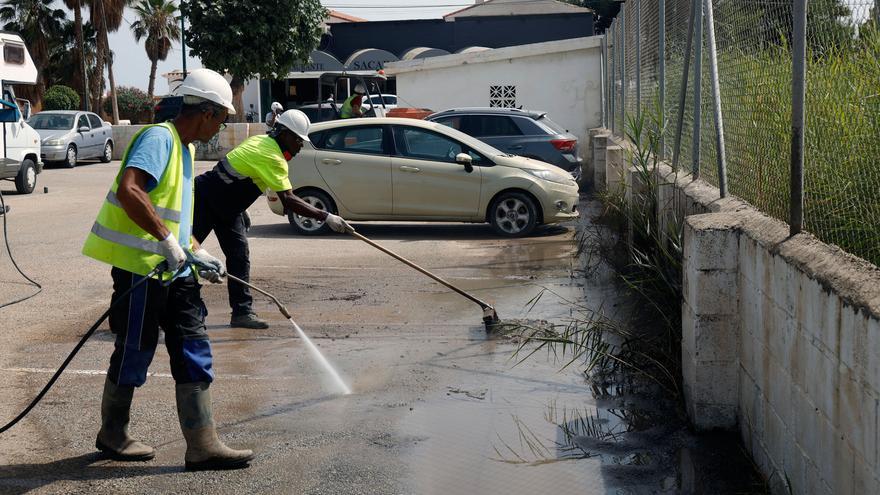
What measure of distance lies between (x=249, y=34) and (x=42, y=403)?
87.4 ft

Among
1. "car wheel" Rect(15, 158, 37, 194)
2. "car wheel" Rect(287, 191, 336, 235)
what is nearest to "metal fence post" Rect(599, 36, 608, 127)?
"car wheel" Rect(287, 191, 336, 235)

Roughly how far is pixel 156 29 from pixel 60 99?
14394mm

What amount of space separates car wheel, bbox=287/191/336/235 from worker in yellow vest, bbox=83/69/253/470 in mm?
8210

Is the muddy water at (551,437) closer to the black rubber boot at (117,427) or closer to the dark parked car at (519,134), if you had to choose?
the black rubber boot at (117,427)

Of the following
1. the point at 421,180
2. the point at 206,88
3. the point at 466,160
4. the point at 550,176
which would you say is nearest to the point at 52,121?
the point at 421,180

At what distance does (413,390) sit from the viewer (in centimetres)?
646

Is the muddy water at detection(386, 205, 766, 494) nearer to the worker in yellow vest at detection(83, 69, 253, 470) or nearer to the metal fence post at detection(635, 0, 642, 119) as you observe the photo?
the worker in yellow vest at detection(83, 69, 253, 470)

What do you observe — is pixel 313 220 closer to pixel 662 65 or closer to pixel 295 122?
pixel 662 65

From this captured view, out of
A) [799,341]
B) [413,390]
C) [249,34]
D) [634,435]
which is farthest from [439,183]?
[249,34]

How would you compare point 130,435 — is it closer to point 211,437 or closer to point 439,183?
point 211,437

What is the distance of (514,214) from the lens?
1364 cm

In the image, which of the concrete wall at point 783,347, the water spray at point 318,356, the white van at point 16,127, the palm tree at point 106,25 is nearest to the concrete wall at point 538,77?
the white van at point 16,127

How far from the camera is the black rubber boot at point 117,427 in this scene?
5.11m

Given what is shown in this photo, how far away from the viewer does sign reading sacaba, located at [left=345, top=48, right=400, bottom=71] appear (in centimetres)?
4334
